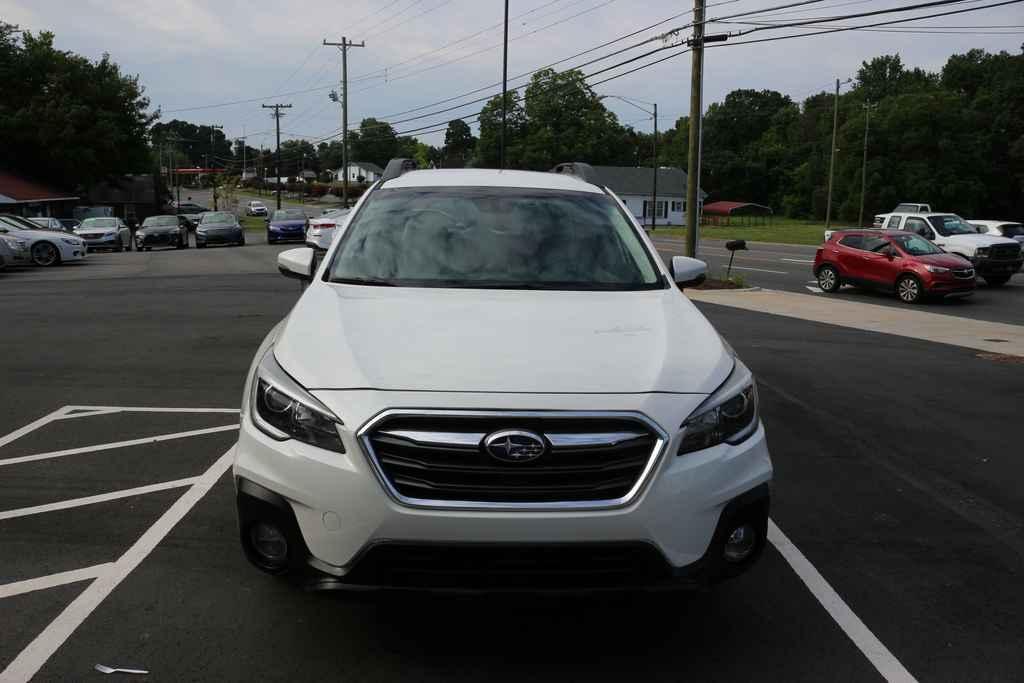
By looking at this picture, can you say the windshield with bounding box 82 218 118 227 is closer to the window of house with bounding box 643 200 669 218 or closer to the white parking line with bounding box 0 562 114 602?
the white parking line with bounding box 0 562 114 602

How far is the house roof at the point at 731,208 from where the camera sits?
336 feet

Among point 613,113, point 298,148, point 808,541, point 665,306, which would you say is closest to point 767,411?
point 808,541

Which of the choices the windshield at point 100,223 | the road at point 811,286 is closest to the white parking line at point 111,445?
the road at point 811,286

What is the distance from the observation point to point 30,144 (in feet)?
177

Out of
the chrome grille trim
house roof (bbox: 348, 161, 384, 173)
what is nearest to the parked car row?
the chrome grille trim

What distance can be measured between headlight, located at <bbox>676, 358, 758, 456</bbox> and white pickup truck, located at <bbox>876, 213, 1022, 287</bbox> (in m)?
22.1

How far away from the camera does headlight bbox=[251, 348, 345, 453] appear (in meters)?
3.17

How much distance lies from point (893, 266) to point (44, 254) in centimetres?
2171

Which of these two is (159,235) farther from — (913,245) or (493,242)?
(493,242)

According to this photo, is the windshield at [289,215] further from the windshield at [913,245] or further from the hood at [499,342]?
the hood at [499,342]

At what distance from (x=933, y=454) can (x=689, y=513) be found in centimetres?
442

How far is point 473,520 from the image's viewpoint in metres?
3.01

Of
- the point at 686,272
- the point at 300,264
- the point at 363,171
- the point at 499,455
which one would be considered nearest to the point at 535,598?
the point at 499,455

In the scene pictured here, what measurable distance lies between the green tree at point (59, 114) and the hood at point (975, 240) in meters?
46.8
